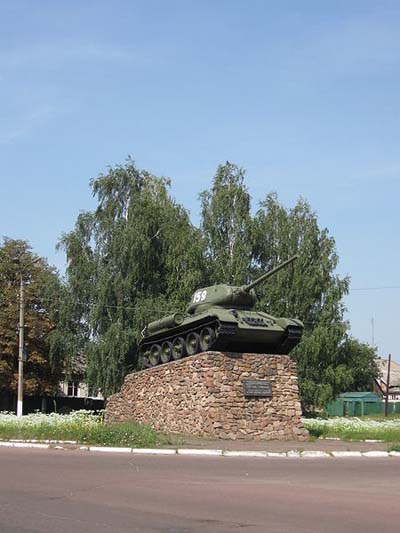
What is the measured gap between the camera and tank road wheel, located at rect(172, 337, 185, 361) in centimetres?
2531

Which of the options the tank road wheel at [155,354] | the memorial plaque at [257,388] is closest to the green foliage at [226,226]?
the tank road wheel at [155,354]

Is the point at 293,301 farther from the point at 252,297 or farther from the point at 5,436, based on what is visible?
the point at 5,436

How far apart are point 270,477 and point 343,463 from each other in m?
3.96

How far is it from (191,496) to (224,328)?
13.0 m

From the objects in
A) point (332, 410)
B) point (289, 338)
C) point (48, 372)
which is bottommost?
point (332, 410)

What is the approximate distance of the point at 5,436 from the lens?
20.6 meters

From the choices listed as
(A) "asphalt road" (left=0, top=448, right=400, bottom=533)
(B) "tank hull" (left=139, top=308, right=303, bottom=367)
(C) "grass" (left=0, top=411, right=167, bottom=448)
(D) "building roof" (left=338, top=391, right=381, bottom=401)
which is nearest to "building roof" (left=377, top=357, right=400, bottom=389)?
(D) "building roof" (left=338, top=391, right=381, bottom=401)

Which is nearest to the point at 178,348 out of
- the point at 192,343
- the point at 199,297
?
the point at 192,343

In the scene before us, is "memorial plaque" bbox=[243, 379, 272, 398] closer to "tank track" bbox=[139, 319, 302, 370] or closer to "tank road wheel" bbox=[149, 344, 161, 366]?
"tank track" bbox=[139, 319, 302, 370]

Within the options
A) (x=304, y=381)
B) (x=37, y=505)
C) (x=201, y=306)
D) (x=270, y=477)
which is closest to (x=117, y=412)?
(x=201, y=306)

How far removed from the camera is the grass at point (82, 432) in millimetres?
18297

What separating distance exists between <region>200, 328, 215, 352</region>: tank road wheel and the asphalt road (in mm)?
8022

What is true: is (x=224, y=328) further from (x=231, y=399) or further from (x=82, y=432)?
(x=82, y=432)

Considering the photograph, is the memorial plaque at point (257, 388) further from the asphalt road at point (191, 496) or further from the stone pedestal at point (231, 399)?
the asphalt road at point (191, 496)
